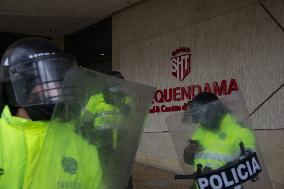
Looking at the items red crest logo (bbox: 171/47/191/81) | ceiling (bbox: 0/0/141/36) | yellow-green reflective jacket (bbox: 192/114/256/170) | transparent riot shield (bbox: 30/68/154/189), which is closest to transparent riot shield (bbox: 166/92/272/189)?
yellow-green reflective jacket (bbox: 192/114/256/170)

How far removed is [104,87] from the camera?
199 centimetres

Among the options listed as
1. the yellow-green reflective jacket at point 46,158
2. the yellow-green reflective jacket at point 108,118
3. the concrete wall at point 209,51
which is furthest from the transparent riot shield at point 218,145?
the concrete wall at point 209,51

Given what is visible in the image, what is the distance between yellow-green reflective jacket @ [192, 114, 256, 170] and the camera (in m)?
3.40

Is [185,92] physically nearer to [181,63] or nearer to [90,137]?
[181,63]

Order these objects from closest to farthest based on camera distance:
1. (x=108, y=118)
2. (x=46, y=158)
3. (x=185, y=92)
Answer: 1. (x=46, y=158)
2. (x=108, y=118)
3. (x=185, y=92)

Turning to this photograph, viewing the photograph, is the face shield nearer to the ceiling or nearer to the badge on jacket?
the badge on jacket

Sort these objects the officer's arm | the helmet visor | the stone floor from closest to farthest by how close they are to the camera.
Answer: the helmet visor < the officer's arm < the stone floor

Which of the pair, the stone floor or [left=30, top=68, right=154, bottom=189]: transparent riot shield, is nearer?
[left=30, top=68, right=154, bottom=189]: transparent riot shield

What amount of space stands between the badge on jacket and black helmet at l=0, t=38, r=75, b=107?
0.78 feet

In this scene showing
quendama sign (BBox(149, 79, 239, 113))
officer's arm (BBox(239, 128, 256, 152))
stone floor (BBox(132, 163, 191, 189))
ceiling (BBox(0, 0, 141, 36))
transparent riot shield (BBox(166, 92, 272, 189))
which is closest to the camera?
transparent riot shield (BBox(166, 92, 272, 189))

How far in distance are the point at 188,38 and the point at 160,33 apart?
817 millimetres

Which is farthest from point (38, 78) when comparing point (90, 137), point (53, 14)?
point (53, 14)

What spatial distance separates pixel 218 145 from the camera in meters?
3.45

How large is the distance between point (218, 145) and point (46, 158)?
6.08ft
